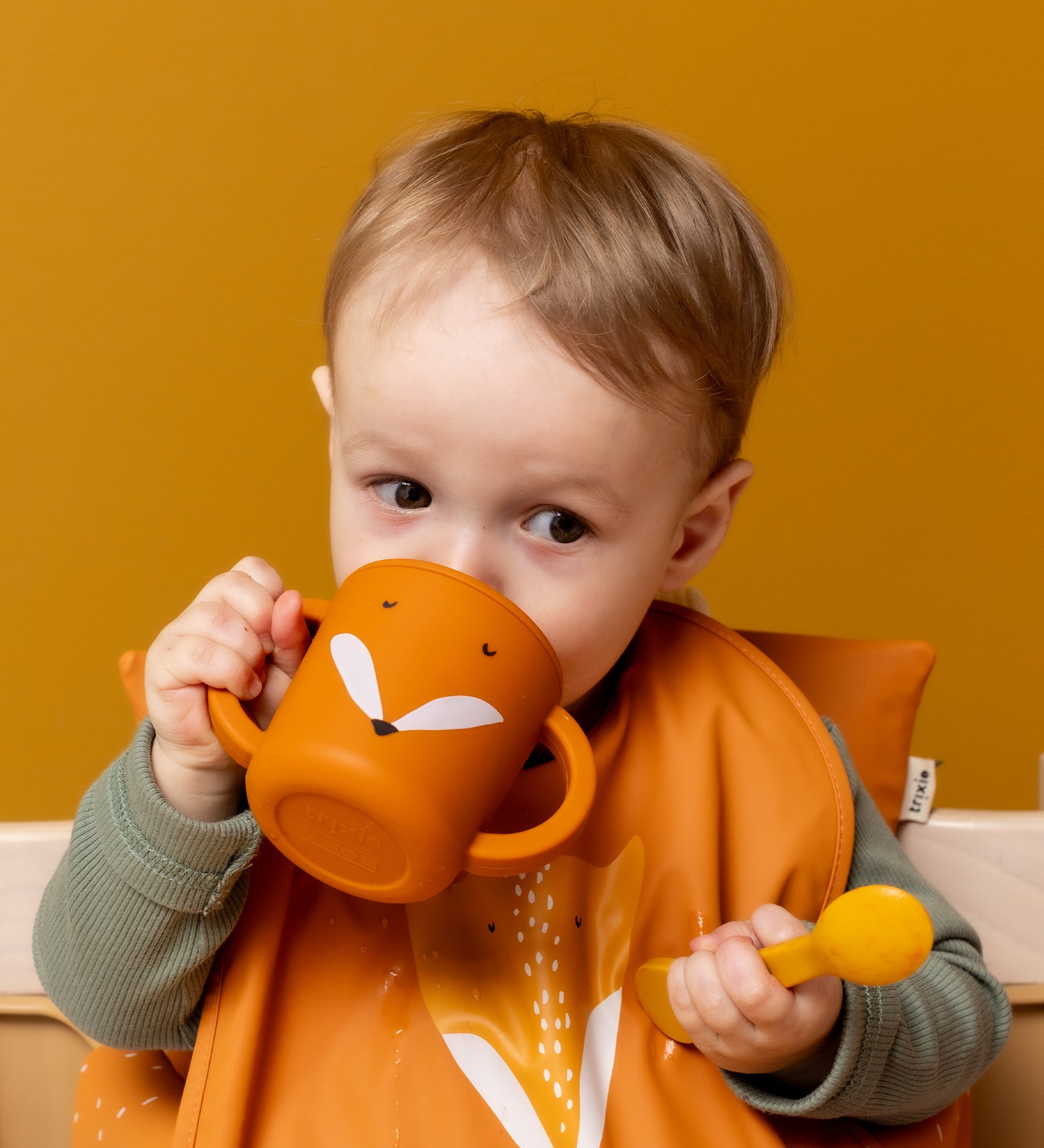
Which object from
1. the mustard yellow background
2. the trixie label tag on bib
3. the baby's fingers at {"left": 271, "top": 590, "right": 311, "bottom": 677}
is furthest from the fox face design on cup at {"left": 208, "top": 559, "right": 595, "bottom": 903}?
the mustard yellow background

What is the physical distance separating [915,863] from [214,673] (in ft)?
1.95

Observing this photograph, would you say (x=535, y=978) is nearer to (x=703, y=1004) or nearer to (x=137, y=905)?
(x=703, y=1004)

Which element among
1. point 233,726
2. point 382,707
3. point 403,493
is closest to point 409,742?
point 382,707

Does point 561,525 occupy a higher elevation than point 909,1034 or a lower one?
higher

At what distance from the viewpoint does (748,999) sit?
70 centimetres

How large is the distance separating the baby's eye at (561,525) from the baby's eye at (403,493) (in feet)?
0.23

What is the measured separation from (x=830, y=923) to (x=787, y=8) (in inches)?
51.1

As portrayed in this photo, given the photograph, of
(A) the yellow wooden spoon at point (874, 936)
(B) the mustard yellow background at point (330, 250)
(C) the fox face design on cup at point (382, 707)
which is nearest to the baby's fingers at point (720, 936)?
(A) the yellow wooden spoon at point (874, 936)

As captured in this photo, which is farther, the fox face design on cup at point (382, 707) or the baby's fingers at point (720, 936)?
Result: the baby's fingers at point (720, 936)

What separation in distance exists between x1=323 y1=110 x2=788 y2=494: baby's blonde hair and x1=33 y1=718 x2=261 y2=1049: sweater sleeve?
0.34 meters

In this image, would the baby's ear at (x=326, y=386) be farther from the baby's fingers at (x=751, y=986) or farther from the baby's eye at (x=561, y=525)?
the baby's fingers at (x=751, y=986)

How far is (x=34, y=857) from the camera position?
0.93m

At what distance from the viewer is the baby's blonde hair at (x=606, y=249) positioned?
786 millimetres

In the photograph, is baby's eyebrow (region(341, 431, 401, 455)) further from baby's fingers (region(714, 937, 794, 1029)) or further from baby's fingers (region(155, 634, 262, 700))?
baby's fingers (region(714, 937, 794, 1029))
